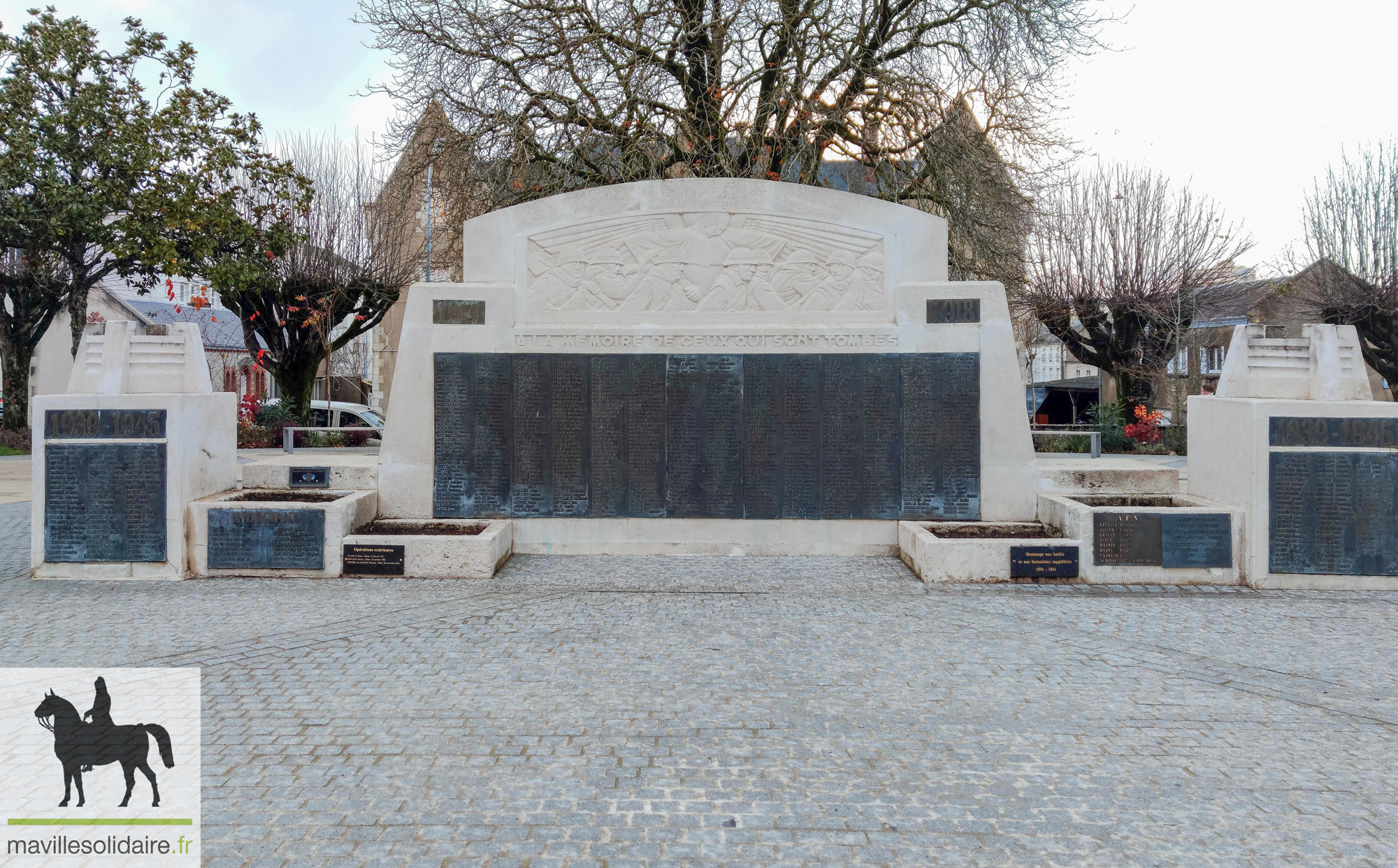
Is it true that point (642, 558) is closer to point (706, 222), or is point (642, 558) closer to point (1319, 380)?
point (706, 222)

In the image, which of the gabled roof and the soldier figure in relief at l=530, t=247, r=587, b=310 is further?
the gabled roof

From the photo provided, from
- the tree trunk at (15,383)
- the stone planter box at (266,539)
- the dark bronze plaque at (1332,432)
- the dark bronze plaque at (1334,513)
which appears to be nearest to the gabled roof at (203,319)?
the tree trunk at (15,383)

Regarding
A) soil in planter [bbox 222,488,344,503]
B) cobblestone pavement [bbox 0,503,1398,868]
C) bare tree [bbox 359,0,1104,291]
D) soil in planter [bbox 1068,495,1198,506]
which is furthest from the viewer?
bare tree [bbox 359,0,1104,291]

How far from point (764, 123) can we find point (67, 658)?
43.0 feet

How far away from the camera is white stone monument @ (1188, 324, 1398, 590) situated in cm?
830

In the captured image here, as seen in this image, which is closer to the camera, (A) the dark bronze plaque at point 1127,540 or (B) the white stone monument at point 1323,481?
(B) the white stone monument at point 1323,481

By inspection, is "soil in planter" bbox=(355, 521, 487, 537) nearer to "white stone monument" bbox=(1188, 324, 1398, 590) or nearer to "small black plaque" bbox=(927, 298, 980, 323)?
"small black plaque" bbox=(927, 298, 980, 323)

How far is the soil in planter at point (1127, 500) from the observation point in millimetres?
9555

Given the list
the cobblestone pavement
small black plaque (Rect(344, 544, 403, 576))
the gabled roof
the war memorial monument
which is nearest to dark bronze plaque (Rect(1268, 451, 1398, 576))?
the cobblestone pavement

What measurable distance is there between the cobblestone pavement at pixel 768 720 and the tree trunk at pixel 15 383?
1957cm

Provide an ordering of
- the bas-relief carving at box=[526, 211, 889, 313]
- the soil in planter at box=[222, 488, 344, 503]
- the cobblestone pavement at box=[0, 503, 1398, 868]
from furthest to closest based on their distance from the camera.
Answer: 1. the bas-relief carving at box=[526, 211, 889, 313]
2. the soil in planter at box=[222, 488, 344, 503]
3. the cobblestone pavement at box=[0, 503, 1398, 868]

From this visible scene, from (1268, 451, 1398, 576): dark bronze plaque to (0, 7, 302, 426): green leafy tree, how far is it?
2004 cm

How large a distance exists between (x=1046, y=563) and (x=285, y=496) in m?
8.29

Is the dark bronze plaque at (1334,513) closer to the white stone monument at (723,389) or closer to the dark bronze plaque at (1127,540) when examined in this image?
the dark bronze plaque at (1127,540)
